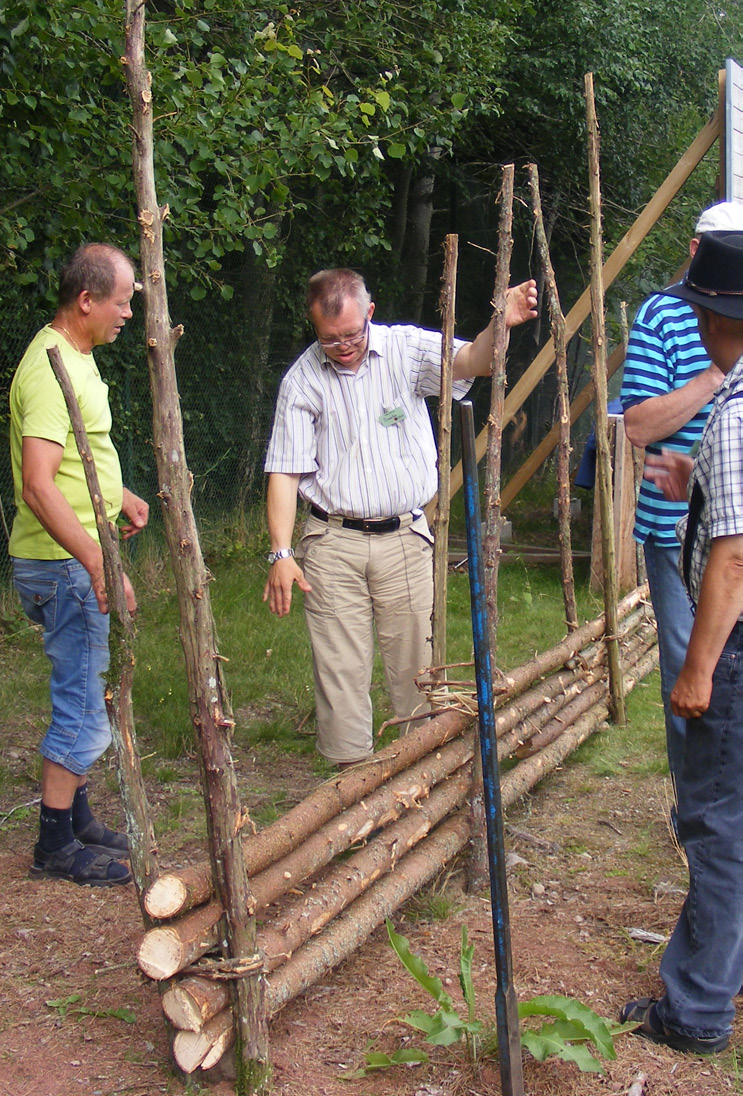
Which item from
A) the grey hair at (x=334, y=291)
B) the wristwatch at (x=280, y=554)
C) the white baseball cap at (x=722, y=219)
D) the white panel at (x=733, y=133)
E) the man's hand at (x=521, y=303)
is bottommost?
the wristwatch at (x=280, y=554)

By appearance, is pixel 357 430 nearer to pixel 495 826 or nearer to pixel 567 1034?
pixel 495 826

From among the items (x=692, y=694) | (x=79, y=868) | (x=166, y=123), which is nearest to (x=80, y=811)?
(x=79, y=868)

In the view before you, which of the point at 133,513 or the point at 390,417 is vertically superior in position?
the point at 390,417

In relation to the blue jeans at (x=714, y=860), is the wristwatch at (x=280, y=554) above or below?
above

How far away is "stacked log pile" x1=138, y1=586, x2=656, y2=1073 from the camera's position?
2.30 meters

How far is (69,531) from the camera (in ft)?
10.4

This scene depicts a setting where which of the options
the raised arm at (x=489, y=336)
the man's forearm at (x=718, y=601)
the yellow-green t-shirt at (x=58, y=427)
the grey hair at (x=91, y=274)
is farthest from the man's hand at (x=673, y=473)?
the grey hair at (x=91, y=274)

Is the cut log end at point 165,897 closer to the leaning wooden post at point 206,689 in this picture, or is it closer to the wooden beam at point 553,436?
the leaning wooden post at point 206,689

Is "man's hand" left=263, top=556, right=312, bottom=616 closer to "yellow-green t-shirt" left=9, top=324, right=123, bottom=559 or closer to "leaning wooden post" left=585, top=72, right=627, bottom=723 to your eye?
"yellow-green t-shirt" left=9, top=324, right=123, bottom=559

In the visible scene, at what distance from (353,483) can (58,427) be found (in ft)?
3.47

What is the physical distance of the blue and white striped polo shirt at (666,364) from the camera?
3.18 metres

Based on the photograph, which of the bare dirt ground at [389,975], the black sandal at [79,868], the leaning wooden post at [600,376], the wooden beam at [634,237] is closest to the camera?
the bare dirt ground at [389,975]

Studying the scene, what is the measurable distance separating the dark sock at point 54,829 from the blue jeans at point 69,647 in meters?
0.18

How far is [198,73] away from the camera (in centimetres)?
473
